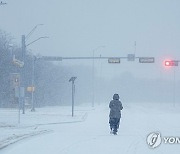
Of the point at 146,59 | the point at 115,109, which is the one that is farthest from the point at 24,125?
the point at 146,59

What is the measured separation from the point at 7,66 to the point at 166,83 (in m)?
108

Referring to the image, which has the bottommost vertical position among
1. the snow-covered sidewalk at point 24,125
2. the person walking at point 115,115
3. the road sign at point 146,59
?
the snow-covered sidewalk at point 24,125

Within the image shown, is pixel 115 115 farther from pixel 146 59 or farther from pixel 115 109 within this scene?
pixel 146 59

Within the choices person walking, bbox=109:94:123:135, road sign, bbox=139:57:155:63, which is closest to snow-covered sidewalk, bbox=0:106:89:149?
person walking, bbox=109:94:123:135

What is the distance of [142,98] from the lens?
17275cm

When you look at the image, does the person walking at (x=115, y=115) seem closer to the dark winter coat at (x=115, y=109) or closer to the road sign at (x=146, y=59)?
the dark winter coat at (x=115, y=109)

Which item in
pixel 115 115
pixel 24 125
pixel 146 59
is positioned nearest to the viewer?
pixel 115 115

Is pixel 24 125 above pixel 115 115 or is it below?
below

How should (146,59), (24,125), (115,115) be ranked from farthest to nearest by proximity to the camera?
(146,59), (24,125), (115,115)

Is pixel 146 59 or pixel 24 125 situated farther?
pixel 146 59

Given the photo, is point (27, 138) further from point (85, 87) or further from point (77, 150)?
point (85, 87)

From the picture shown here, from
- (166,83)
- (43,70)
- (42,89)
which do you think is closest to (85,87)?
(166,83)

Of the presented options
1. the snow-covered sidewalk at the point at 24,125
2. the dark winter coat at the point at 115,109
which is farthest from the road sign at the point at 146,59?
the dark winter coat at the point at 115,109

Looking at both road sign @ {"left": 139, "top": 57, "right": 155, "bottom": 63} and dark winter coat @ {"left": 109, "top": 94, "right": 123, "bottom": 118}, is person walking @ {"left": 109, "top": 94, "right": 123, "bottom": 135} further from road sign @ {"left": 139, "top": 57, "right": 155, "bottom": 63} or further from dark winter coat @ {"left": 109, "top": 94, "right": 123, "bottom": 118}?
road sign @ {"left": 139, "top": 57, "right": 155, "bottom": 63}
